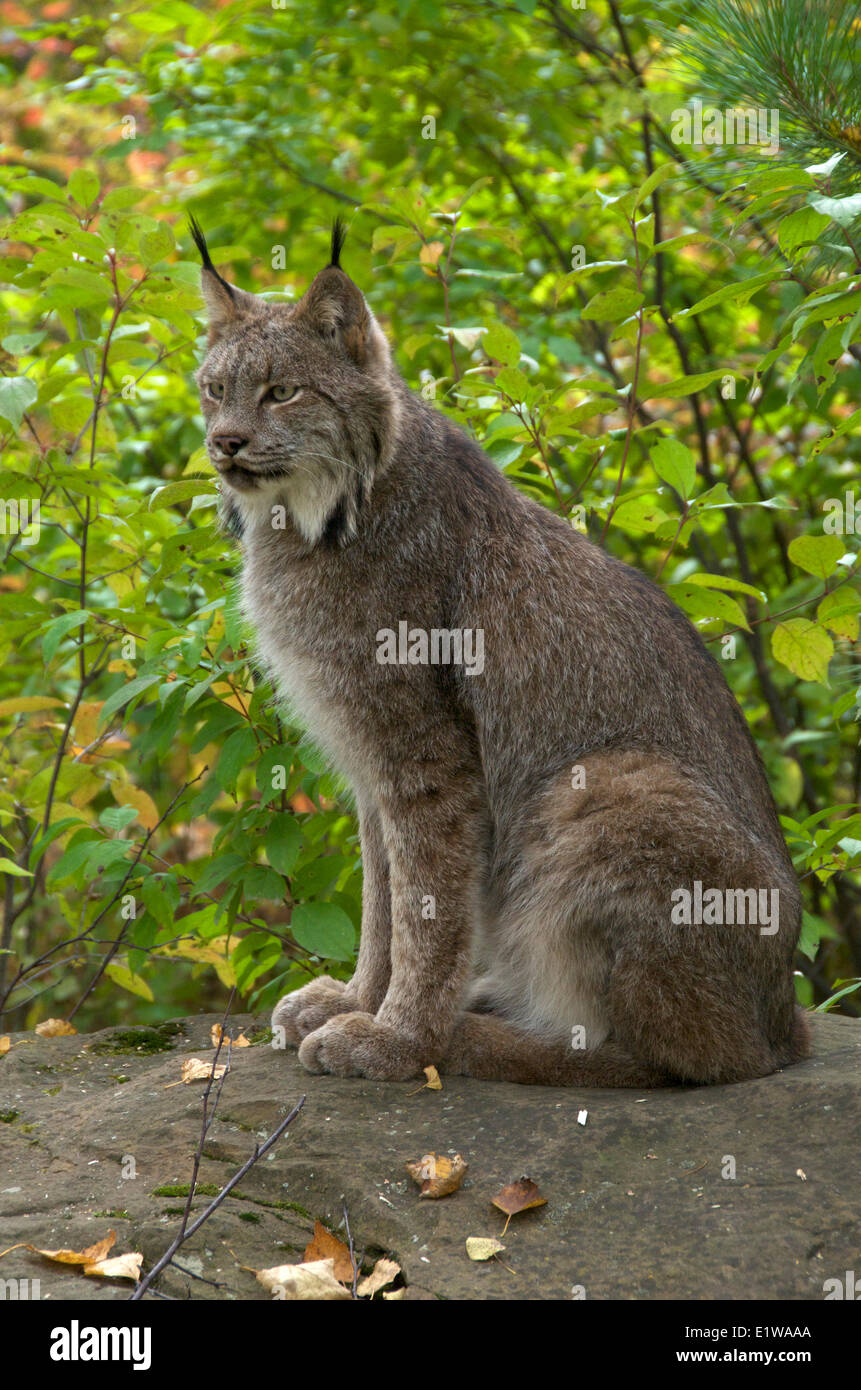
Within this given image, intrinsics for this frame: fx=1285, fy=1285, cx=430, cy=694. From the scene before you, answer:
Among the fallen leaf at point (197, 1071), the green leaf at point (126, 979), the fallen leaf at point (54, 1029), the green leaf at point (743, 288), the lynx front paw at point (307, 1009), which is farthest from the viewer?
the green leaf at point (126, 979)

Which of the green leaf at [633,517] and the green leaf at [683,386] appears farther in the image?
the green leaf at [633,517]

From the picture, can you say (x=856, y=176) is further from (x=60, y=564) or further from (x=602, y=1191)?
(x=60, y=564)

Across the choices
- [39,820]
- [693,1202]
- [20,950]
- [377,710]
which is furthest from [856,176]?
[20,950]

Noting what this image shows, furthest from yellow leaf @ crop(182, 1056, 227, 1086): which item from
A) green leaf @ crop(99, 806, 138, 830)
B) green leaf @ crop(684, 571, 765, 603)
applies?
green leaf @ crop(684, 571, 765, 603)

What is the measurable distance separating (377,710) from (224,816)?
5.50 feet

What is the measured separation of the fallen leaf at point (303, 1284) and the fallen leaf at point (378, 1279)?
49mm

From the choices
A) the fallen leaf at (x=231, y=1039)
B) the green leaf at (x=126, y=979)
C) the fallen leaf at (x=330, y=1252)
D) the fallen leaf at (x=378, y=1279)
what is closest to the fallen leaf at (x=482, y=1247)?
the fallen leaf at (x=378, y=1279)

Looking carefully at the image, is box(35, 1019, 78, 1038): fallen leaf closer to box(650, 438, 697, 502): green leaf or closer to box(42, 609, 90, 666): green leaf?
box(42, 609, 90, 666): green leaf

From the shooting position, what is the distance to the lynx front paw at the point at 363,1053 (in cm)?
417

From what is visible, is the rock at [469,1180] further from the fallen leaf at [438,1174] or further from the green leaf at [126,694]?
the green leaf at [126,694]

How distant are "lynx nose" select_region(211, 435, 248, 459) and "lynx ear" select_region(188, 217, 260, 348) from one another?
0.61 m

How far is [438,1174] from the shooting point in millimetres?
3418

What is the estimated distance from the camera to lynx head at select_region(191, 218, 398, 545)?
4.39 metres

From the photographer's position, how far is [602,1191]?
3377 millimetres
